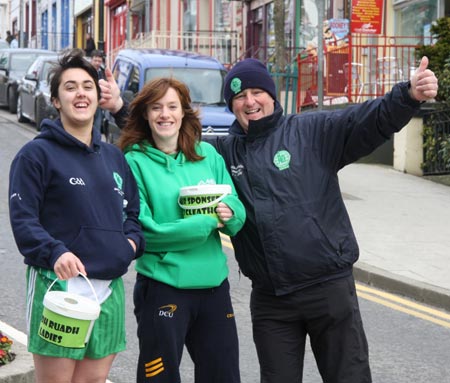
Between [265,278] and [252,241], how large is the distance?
181 mm

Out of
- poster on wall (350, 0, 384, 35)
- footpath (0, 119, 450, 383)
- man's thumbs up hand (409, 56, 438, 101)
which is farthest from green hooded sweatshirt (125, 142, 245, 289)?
poster on wall (350, 0, 384, 35)

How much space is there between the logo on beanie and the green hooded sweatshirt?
1.32 feet

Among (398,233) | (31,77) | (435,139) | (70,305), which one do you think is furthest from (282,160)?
(31,77)

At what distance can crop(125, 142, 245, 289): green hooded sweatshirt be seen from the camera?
15.0ft

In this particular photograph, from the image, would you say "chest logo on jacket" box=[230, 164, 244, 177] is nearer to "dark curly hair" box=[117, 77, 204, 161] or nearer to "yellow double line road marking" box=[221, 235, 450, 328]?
"dark curly hair" box=[117, 77, 204, 161]

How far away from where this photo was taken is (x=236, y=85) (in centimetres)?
493

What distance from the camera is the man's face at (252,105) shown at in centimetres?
490

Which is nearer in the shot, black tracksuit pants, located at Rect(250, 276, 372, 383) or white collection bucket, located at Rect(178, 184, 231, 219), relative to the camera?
white collection bucket, located at Rect(178, 184, 231, 219)

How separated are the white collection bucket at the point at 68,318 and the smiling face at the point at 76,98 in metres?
0.68

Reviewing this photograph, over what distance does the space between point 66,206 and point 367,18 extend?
15.1 meters

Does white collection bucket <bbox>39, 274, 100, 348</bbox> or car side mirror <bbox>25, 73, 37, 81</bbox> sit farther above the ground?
car side mirror <bbox>25, 73, 37, 81</bbox>

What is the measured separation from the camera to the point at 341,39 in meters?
20.3

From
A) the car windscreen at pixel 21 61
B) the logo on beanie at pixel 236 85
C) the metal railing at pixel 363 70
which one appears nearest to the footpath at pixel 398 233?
the logo on beanie at pixel 236 85

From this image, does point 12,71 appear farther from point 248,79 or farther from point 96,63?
point 248,79
